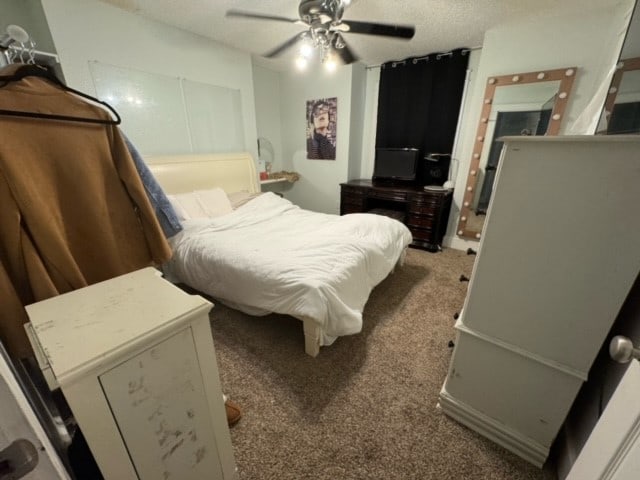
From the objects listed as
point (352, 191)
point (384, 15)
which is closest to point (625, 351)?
point (384, 15)

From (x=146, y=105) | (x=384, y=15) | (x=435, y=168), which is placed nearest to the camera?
(x=384, y=15)

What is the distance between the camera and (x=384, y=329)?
202cm

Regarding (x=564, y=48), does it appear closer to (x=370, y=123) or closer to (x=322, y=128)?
(x=370, y=123)

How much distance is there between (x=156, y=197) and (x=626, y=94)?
2.59m

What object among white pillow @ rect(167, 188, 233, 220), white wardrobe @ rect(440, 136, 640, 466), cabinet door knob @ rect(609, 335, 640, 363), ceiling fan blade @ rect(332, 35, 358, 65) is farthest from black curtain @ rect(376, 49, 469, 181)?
cabinet door knob @ rect(609, 335, 640, 363)

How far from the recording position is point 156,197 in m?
1.20

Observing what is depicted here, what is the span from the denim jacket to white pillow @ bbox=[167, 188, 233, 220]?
1.28 m

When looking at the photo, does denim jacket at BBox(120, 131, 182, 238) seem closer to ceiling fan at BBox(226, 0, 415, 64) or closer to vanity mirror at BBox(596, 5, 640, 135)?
ceiling fan at BBox(226, 0, 415, 64)

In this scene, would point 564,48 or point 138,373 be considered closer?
point 138,373

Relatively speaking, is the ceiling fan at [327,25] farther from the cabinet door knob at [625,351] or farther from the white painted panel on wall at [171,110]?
the cabinet door knob at [625,351]

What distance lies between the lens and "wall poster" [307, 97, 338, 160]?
389 cm

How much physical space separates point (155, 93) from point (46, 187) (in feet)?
7.86

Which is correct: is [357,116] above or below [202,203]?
above

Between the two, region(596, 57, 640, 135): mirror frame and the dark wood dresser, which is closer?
region(596, 57, 640, 135): mirror frame
